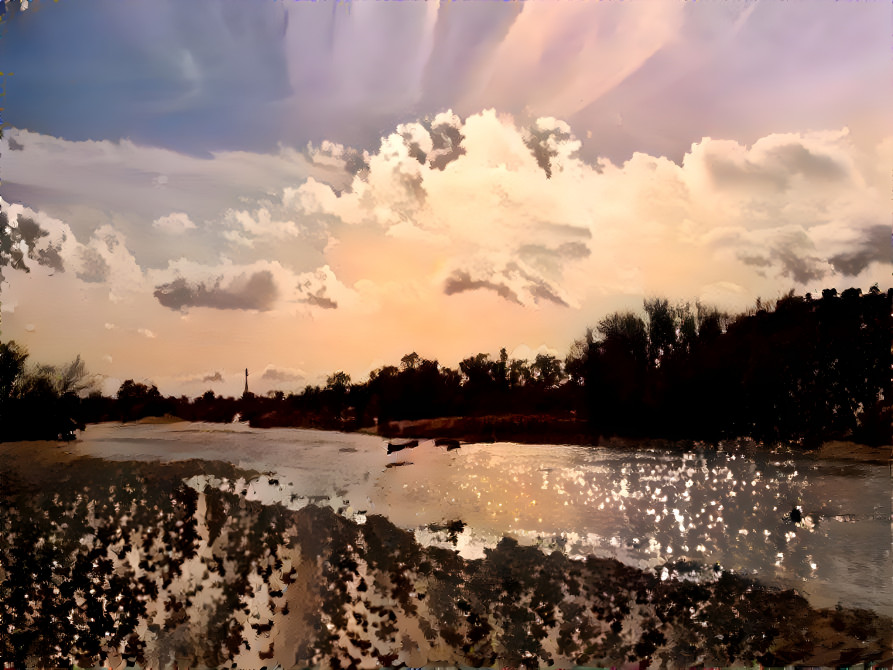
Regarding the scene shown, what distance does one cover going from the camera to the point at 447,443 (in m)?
25.5

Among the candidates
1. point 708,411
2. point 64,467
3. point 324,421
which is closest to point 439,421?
point 324,421

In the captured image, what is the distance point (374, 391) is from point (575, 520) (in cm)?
1044

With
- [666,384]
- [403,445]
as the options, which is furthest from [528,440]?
[403,445]

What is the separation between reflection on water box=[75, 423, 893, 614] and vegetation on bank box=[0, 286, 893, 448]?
0.87m

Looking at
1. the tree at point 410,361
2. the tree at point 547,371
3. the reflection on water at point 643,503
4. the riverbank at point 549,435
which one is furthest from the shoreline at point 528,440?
the tree at point 410,361

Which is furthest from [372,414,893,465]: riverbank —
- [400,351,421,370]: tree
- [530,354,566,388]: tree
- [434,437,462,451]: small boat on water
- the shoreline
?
[400,351,421,370]: tree

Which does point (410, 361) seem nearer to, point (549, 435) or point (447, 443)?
point (549, 435)

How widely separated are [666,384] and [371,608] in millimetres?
13647

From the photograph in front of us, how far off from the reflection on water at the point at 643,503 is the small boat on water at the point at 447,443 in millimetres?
258

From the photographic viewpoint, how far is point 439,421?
80.5 feet

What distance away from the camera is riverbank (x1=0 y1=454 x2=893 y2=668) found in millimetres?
5844

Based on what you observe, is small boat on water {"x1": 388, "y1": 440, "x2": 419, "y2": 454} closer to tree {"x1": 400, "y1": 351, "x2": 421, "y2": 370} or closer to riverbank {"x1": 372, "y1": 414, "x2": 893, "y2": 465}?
riverbank {"x1": 372, "y1": 414, "x2": 893, "y2": 465}

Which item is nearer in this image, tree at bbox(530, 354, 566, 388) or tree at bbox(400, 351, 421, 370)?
tree at bbox(400, 351, 421, 370)

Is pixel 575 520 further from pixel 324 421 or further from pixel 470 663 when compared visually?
pixel 324 421
